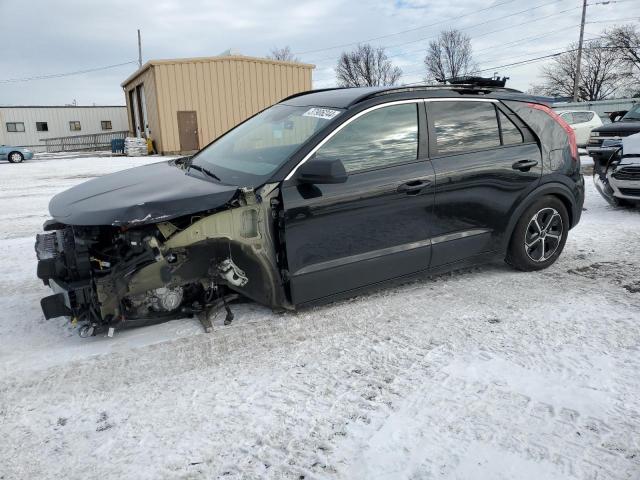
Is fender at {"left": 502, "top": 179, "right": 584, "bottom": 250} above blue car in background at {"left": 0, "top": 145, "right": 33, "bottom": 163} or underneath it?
underneath

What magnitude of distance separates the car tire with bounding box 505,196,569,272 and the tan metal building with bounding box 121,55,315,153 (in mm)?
20740

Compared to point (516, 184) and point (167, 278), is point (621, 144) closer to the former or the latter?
point (516, 184)

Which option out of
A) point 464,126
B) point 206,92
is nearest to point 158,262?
point 464,126

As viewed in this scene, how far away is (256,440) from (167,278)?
54.0 inches

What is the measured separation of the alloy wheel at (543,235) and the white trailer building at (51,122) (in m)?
41.0

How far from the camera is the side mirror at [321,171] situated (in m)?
3.14

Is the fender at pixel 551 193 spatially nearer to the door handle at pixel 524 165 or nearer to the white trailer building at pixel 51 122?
the door handle at pixel 524 165

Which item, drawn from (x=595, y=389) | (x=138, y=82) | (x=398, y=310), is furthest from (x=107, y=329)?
(x=138, y=82)

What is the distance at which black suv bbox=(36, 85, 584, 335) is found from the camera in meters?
3.09

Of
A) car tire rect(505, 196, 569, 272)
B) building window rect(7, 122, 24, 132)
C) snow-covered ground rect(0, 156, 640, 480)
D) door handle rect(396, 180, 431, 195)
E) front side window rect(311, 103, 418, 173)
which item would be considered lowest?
snow-covered ground rect(0, 156, 640, 480)

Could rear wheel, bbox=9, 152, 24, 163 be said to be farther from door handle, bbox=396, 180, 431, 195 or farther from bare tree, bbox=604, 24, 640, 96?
bare tree, bbox=604, 24, 640, 96

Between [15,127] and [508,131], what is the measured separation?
46153 millimetres

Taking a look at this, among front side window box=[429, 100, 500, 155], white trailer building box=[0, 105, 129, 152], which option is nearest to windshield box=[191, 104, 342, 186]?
front side window box=[429, 100, 500, 155]

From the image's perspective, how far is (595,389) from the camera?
2.59 meters
